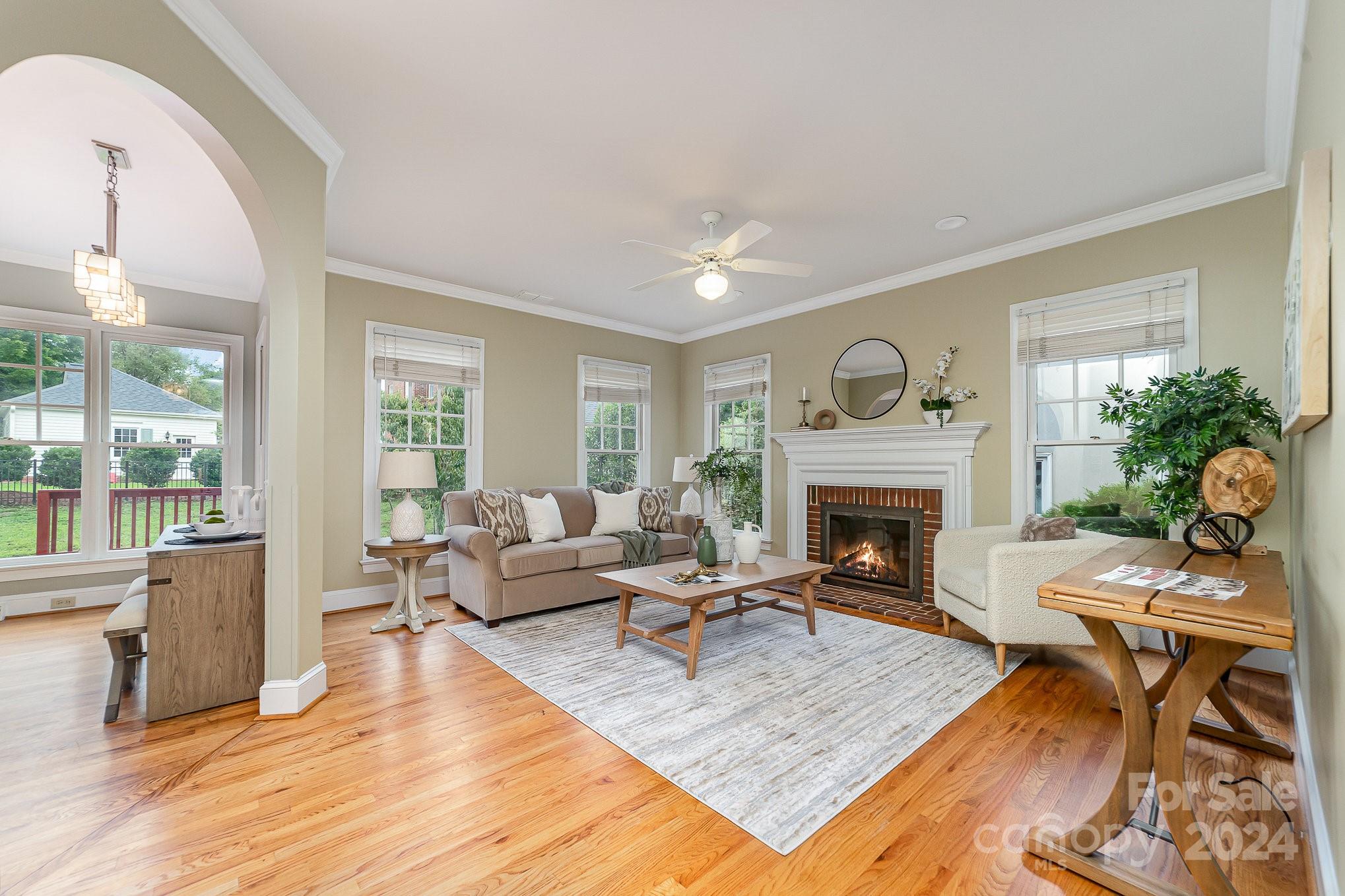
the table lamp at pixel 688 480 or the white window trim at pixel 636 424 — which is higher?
the white window trim at pixel 636 424

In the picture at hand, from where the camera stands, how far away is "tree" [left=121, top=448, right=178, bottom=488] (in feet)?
15.3

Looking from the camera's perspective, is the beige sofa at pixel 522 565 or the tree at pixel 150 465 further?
the tree at pixel 150 465

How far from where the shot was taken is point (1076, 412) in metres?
3.93

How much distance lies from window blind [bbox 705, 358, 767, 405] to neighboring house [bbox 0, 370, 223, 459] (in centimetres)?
481

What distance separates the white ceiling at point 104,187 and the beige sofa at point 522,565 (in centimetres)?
254

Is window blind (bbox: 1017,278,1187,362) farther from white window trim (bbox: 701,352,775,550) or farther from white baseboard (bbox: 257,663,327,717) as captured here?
white baseboard (bbox: 257,663,327,717)

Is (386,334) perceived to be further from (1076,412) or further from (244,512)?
(1076,412)

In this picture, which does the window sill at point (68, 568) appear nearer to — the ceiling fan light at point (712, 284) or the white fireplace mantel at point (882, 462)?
the ceiling fan light at point (712, 284)

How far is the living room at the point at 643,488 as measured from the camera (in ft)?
5.72

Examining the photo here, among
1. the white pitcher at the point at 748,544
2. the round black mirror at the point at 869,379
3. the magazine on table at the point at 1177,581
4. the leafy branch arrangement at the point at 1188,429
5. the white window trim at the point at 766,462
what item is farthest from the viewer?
the white window trim at the point at 766,462

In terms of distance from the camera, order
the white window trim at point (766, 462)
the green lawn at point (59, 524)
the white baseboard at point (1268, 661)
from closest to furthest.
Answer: the white baseboard at point (1268, 661)
the green lawn at point (59, 524)
the white window trim at point (766, 462)

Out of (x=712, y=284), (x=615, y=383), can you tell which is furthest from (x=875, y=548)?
(x=615, y=383)

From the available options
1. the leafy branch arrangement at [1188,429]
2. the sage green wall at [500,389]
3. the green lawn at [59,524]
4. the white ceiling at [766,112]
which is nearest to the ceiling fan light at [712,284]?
the white ceiling at [766,112]

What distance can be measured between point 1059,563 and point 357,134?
4.36m
